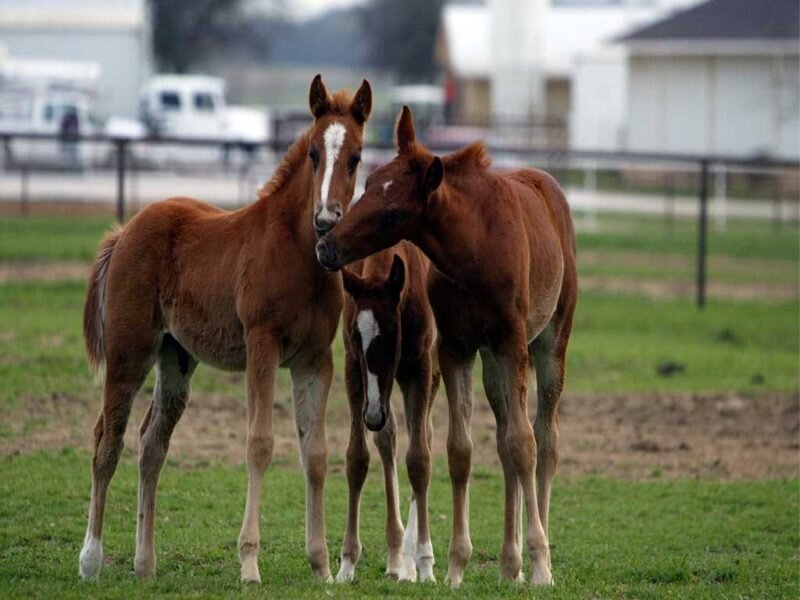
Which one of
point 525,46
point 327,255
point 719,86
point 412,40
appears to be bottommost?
point 327,255

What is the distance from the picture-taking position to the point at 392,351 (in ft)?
22.0

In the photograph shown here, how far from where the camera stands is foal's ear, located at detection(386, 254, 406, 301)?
6715 mm

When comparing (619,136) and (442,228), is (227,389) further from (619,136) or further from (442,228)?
(619,136)

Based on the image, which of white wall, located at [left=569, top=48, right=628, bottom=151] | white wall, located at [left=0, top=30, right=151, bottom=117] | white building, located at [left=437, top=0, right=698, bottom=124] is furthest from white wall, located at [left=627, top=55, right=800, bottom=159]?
white wall, located at [left=0, top=30, right=151, bottom=117]

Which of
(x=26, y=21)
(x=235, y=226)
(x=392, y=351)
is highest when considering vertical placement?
(x=26, y=21)

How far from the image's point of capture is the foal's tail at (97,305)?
7352 mm

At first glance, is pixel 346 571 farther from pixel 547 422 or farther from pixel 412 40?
pixel 412 40

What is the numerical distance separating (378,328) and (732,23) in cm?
3701

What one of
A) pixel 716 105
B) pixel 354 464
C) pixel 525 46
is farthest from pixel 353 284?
pixel 525 46

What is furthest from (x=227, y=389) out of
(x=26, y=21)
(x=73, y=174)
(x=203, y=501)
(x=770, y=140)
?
(x=26, y=21)

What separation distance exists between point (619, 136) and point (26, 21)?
21.6m

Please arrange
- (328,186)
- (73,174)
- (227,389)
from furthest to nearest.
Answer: (73,174) → (227,389) → (328,186)

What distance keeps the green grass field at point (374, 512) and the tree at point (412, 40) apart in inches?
2446

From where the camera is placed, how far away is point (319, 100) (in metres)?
6.74
